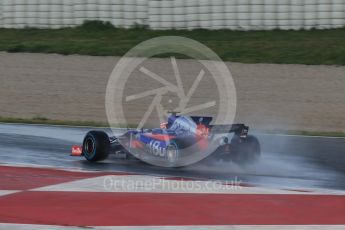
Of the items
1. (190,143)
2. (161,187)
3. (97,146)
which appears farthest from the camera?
(97,146)

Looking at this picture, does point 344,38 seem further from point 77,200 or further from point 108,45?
point 77,200

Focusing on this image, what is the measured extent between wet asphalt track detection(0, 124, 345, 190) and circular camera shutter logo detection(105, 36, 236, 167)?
177 centimetres

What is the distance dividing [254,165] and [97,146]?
199 centimetres

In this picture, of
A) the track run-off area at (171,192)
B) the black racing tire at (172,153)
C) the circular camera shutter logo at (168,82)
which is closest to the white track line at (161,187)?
the track run-off area at (171,192)

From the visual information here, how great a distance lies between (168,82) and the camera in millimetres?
20031

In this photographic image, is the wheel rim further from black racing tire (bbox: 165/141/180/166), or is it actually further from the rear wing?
the rear wing

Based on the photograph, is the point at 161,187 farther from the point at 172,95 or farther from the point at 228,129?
the point at 172,95

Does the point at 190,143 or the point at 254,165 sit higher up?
the point at 190,143

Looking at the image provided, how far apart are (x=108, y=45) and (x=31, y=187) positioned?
1665 centimetres

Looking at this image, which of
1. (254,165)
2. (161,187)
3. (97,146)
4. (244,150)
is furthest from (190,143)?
(161,187)

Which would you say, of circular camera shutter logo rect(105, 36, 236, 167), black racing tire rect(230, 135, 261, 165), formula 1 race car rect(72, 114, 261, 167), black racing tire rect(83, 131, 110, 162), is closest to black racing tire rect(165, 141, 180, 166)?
formula 1 race car rect(72, 114, 261, 167)

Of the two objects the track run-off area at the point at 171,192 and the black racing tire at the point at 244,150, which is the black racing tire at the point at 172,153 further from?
the black racing tire at the point at 244,150

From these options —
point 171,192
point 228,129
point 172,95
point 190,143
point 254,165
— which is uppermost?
point 172,95

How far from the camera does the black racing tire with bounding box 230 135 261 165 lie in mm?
10047
